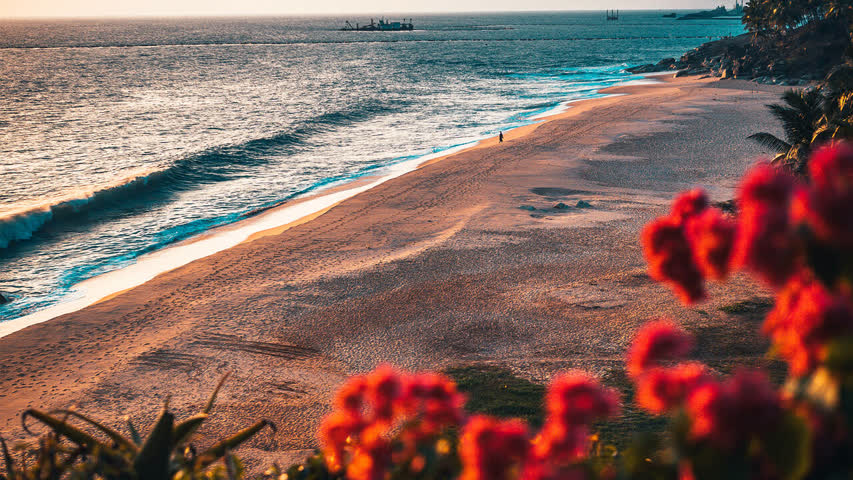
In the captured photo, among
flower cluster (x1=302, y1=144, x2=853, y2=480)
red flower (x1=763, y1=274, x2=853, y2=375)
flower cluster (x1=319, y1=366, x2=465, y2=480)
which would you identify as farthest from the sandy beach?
red flower (x1=763, y1=274, x2=853, y2=375)

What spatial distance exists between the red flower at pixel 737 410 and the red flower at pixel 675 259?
48cm

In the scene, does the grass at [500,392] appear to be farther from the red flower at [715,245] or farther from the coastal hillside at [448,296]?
the red flower at [715,245]

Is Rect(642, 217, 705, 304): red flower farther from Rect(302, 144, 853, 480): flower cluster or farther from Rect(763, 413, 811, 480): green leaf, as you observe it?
Rect(763, 413, 811, 480): green leaf

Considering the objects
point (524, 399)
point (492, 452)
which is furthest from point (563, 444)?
point (524, 399)

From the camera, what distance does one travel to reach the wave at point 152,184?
942 inches

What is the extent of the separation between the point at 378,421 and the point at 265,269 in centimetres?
1613

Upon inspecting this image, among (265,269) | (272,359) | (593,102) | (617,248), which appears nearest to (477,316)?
(272,359)

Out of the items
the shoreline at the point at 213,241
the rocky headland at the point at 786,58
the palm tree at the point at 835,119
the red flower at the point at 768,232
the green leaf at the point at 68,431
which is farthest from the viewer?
the rocky headland at the point at 786,58

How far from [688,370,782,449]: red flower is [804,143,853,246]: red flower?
41cm

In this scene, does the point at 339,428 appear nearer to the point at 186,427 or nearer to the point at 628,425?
the point at 186,427

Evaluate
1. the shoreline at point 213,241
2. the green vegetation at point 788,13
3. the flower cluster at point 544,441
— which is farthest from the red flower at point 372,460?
the green vegetation at point 788,13

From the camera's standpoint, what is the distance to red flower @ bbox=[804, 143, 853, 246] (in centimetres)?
161

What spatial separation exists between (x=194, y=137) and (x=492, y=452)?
4334 cm

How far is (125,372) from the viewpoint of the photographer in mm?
12250
